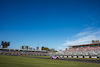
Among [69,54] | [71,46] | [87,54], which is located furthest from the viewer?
[71,46]

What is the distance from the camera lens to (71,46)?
76.4 m

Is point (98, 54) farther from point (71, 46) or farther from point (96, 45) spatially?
point (71, 46)

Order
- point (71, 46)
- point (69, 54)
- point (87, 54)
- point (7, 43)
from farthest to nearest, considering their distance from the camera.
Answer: point (7, 43)
point (71, 46)
point (69, 54)
point (87, 54)

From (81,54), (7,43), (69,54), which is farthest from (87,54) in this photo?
(7,43)

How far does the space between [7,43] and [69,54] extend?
125m

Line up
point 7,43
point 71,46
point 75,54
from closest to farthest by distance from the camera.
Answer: point 75,54 < point 71,46 < point 7,43

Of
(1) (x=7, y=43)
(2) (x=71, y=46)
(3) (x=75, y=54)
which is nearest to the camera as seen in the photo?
(3) (x=75, y=54)

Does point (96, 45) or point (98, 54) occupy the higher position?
point (96, 45)

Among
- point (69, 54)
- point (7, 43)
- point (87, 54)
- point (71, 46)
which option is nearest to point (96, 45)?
point (87, 54)

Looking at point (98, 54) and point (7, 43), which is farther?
point (7, 43)

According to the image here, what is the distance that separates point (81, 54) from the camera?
49.8 meters

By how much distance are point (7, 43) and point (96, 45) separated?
136903 mm

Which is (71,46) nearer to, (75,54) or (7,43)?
(75,54)

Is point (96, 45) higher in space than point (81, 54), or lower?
higher
